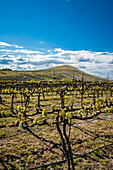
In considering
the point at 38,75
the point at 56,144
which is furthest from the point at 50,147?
the point at 38,75

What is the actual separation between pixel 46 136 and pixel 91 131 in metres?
2.90

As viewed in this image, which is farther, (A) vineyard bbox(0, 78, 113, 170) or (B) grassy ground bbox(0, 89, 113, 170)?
(B) grassy ground bbox(0, 89, 113, 170)

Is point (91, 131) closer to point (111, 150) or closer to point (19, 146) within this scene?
point (111, 150)

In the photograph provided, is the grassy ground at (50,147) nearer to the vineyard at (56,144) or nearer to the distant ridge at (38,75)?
the vineyard at (56,144)

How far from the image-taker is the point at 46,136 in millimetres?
6520

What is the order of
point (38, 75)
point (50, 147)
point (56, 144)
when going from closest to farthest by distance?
point (50, 147), point (56, 144), point (38, 75)

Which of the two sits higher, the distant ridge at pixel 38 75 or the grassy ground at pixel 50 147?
the distant ridge at pixel 38 75

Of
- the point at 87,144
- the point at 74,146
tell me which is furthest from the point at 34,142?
the point at 87,144

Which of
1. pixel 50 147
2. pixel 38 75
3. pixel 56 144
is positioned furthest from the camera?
pixel 38 75

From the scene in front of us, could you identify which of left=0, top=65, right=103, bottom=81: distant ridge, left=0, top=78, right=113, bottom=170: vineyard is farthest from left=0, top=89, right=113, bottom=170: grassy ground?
left=0, top=65, right=103, bottom=81: distant ridge

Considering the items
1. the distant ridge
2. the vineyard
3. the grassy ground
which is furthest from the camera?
the distant ridge

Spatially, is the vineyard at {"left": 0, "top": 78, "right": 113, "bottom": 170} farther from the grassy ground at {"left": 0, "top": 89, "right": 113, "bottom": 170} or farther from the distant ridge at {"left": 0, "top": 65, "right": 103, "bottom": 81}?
the distant ridge at {"left": 0, "top": 65, "right": 103, "bottom": 81}

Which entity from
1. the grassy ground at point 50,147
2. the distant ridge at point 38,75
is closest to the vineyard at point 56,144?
the grassy ground at point 50,147

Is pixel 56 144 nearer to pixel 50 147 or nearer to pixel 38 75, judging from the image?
pixel 50 147
